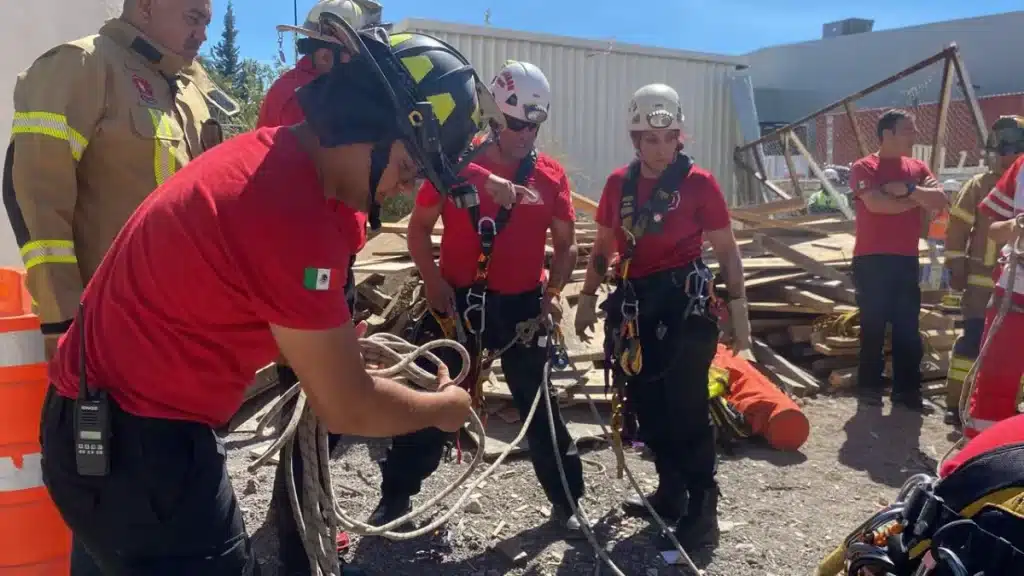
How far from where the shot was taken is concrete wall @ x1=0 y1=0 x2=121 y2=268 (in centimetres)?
431

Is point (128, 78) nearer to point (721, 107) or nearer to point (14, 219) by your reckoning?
point (14, 219)

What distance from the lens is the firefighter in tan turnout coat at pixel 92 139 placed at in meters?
2.92

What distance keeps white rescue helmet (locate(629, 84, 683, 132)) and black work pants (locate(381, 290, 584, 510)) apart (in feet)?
3.54

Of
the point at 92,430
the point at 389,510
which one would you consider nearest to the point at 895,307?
the point at 389,510

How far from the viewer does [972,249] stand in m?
6.31

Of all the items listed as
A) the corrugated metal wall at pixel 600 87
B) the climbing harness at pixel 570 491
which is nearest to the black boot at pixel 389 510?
the climbing harness at pixel 570 491

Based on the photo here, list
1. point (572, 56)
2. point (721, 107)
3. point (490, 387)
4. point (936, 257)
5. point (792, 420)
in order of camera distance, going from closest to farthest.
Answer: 1. point (792, 420)
2. point (490, 387)
3. point (936, 257)
4. point (572, 56)
5. point (721, 107)

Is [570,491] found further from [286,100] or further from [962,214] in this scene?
[962,214]

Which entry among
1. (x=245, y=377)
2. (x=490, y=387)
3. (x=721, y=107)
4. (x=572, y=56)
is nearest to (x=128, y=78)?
(x=245, y=377)

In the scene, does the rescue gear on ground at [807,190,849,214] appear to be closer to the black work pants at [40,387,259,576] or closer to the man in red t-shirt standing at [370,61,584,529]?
the man in red t-shirt standing at [370,61,584,529]

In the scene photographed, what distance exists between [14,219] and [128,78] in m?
0.70

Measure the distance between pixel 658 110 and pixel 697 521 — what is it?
7.17ft

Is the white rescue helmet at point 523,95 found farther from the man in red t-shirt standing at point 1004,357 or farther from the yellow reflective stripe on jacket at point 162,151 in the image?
the man in red t-shirt standing at point 1004,357

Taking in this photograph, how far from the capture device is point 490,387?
627cm
